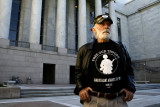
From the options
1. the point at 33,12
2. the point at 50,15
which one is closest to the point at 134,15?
the point at 50,15

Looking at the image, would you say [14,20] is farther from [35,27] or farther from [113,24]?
[113,24]

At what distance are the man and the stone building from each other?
57.8 feet

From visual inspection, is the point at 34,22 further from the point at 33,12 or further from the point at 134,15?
the point at 134,15

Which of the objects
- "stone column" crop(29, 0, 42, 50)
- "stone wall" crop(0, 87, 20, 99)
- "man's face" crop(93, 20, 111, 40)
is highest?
"stone column" crop(29, 0, 42, 50)

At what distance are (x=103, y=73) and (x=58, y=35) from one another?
21.8 m

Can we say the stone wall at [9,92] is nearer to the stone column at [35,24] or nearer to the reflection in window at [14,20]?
the stone column at [35,24]

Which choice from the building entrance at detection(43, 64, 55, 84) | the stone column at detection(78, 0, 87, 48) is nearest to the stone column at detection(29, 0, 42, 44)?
the building entrance at detection(43, 64, 55, 84)

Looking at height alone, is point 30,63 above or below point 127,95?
above

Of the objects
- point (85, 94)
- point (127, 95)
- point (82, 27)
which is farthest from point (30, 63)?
point (127, 95)

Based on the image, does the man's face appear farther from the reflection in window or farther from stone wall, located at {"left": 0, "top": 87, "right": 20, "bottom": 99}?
the reflection in window

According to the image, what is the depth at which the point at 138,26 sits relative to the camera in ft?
139

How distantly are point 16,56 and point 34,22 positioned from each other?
6.17 m

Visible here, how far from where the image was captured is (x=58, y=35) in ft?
76.1

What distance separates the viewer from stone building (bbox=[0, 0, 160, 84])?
1850 centimetres
